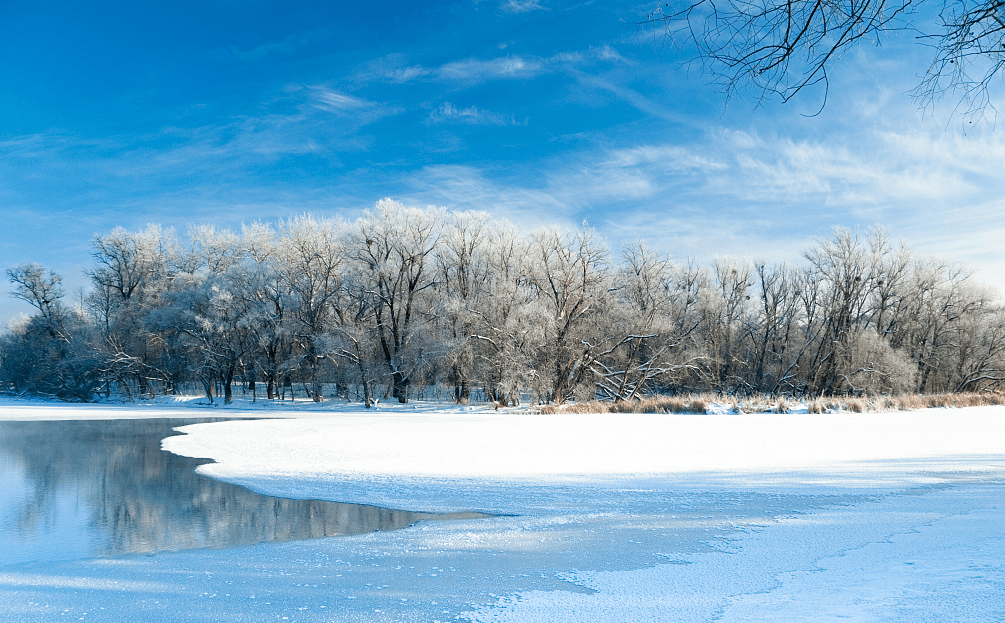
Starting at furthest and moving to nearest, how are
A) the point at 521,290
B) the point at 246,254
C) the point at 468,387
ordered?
the point at 246,254 → the point at 468,387 → the point at 521,290

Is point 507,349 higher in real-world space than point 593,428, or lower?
higher

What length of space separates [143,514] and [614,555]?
5.26 meters

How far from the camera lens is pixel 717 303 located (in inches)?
1698

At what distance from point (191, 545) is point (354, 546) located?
5.03ft

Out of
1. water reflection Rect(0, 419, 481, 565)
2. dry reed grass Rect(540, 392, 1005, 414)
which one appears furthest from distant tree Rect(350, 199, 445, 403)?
water reflection Rect(0, 419, 481, 565)

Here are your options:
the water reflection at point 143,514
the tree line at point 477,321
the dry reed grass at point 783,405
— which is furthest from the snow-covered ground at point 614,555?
the tree line at point 477,321

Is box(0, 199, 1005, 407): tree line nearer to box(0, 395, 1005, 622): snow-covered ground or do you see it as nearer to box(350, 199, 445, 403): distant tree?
box(350, 199, 445, 403): distant tree

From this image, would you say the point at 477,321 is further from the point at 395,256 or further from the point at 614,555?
the point at 614,555

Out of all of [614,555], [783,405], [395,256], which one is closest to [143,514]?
[614,555]

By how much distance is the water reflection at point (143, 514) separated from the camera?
17.1 ft

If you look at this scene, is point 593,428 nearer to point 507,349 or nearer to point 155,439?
point 155,439

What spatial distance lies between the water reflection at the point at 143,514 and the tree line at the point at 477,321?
65.7 ft

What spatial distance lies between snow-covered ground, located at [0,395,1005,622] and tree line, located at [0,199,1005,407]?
20252 mm

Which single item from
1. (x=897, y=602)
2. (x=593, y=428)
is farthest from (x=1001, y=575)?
(x=593, y=428)
